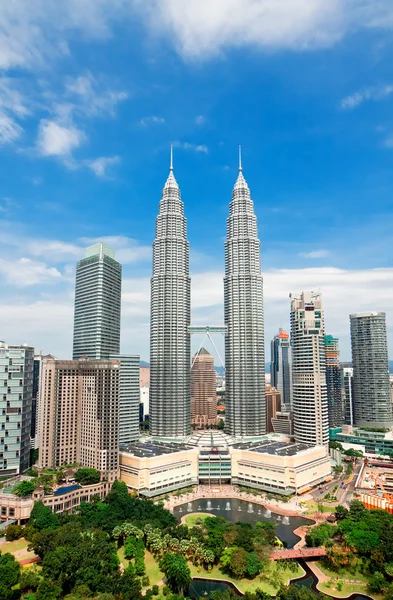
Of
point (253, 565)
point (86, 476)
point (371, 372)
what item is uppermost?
point (371, 372)

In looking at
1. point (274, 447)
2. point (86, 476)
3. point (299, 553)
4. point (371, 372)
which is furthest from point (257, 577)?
point (371, 372)

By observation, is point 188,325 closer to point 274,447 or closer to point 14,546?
point 274,447

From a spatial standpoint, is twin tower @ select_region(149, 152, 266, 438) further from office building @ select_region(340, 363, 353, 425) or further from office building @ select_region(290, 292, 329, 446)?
office building @ select_region(340, 363, 353, 425)

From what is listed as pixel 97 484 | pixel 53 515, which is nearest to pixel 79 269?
pixel 97 484

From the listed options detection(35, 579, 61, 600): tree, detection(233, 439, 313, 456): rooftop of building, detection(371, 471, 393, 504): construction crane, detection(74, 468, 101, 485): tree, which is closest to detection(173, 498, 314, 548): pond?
detection(233, 439, 313, 456): rooftop of building

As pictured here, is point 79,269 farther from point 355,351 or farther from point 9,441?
point 355,351

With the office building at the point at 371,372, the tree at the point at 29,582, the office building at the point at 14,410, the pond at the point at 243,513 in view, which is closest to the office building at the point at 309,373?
the pond at the point at 243,513
